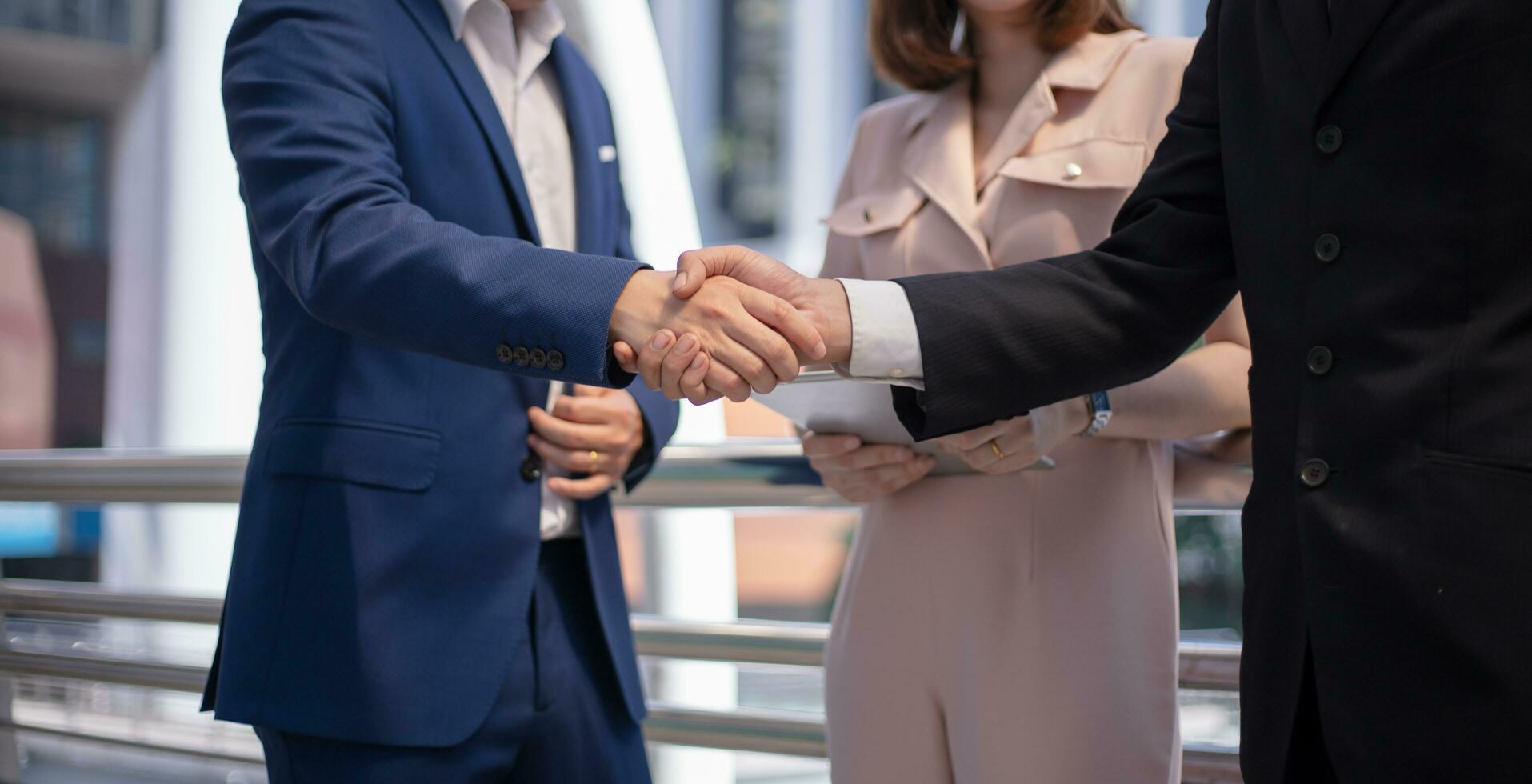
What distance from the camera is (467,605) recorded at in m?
1.45

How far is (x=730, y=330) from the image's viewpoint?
139cm

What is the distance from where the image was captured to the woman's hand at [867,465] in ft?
4.96

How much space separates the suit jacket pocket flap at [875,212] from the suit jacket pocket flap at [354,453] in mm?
611

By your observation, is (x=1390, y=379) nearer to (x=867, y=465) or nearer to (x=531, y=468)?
(x=867, y=465)

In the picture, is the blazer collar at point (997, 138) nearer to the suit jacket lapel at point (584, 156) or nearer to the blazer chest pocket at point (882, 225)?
the blazer chest pocket at point (882, 225)

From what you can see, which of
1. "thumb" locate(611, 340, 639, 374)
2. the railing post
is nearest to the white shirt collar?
"thumb" locate(611, 340, 639, 374)

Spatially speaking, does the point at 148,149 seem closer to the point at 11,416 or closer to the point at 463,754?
the point at 463,754

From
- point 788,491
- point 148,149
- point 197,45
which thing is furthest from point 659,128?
point 788,491

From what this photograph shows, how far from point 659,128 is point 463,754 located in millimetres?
2880

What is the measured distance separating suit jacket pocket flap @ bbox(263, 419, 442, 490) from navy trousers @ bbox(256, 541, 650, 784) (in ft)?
0.73

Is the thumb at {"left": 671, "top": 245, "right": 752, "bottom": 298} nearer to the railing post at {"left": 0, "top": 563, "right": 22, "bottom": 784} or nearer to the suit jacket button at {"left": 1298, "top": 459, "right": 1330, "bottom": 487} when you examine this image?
the suit jacket button at {"left": 1298, "top": 459, "right": 1330, "bottom": 487}

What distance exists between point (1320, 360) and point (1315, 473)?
0.30 feet

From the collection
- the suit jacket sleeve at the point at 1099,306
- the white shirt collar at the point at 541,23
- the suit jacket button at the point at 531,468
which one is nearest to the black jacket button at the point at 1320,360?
the suit jacket sleeve at the point at 1099,306

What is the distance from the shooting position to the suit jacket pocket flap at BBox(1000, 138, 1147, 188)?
1519mm
